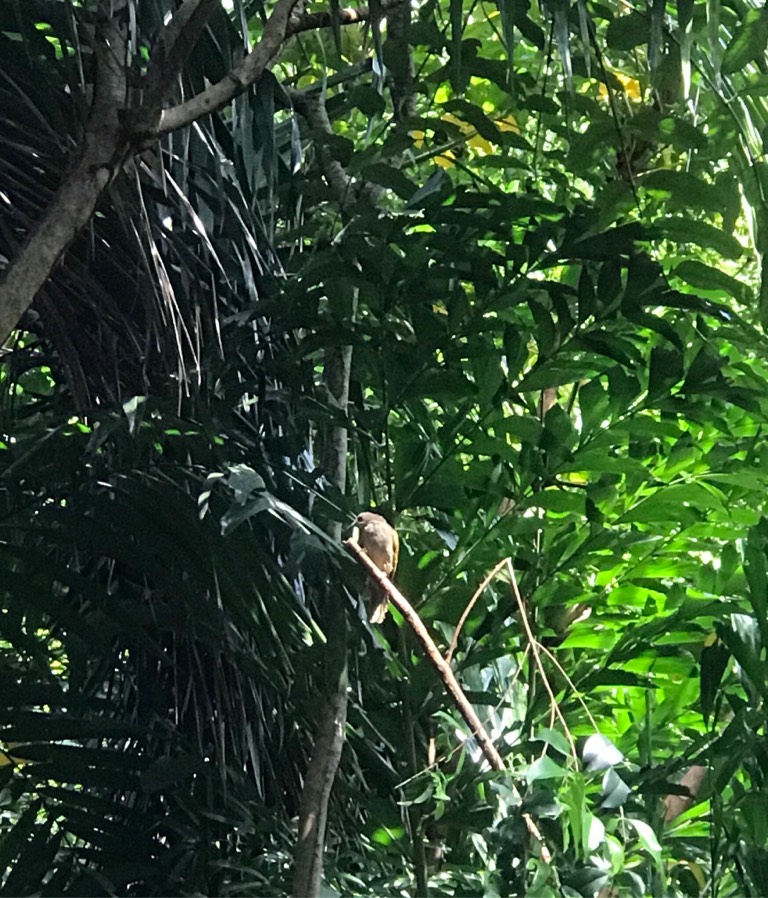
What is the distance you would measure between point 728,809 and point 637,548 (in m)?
0.27

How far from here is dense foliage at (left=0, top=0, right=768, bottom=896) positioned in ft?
2.51

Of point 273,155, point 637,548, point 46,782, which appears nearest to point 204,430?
point 273,155

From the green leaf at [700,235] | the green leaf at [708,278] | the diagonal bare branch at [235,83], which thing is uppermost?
the green leaf at [700,235]

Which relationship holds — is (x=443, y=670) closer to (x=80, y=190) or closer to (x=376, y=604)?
(x=376, y=604)

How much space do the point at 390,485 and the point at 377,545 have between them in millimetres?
60

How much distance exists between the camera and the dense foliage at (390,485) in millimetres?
764

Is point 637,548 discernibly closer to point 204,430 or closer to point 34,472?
point 204,430

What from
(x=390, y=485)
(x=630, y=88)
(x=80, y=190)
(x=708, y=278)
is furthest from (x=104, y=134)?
(x=630, y=88)

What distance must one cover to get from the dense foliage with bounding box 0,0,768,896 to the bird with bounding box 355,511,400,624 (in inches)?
0.9

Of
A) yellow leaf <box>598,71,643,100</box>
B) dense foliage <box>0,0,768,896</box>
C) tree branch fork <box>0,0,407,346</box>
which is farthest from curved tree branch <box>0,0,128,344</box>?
yellow leaf <box>598,71,643,100</box>

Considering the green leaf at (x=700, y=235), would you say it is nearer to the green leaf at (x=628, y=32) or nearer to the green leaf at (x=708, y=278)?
the green leaf at (x=708, y=278)

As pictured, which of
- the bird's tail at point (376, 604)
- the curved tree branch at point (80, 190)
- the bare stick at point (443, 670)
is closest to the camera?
the curved tree branch at point (80, 190)

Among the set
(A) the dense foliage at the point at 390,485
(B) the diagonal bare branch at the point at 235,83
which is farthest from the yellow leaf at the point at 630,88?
(B) the diagonal bare branch at the point at 235,83

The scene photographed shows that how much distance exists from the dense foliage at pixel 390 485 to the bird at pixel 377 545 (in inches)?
0.9
